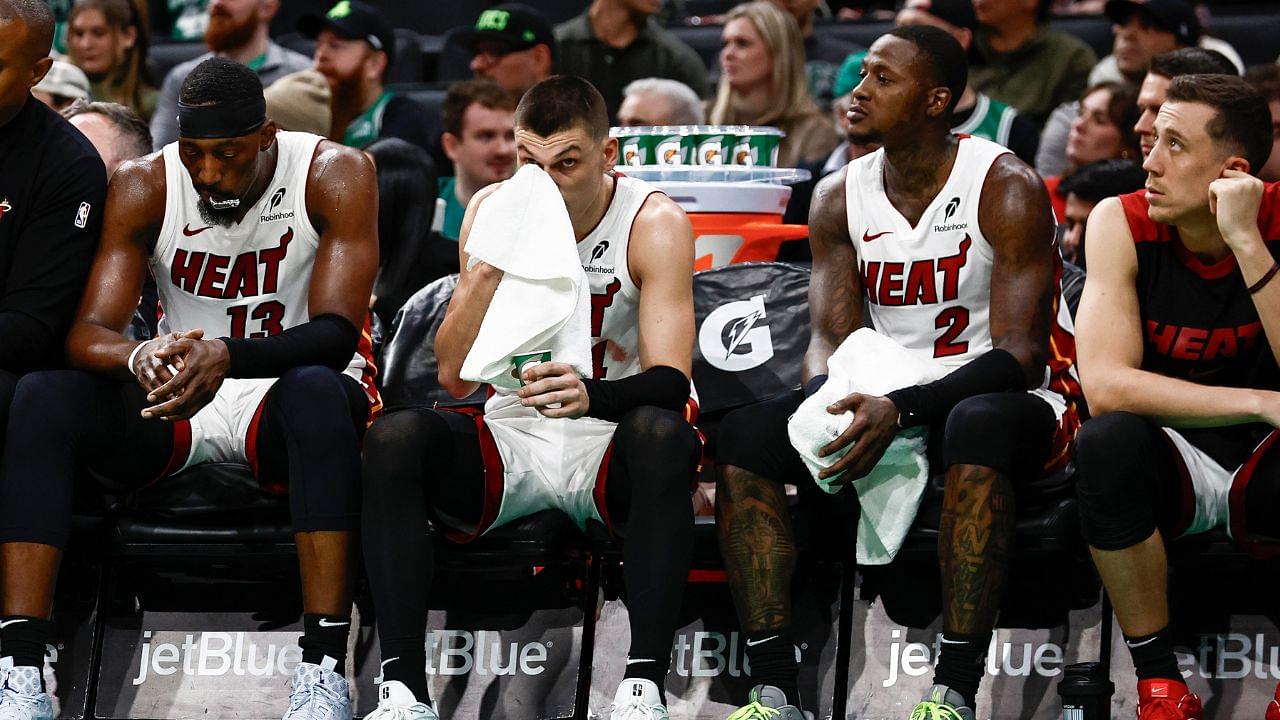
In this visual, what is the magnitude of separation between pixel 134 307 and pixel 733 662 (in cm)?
157

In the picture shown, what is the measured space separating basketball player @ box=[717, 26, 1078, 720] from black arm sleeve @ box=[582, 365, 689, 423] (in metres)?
0.17

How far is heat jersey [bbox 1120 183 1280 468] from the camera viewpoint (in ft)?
11.2

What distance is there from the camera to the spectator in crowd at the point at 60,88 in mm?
5371

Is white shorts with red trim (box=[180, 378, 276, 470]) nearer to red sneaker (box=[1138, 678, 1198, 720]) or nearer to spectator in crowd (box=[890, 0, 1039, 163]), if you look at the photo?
red sneaker (box=[1138, 678, 1198, 720])

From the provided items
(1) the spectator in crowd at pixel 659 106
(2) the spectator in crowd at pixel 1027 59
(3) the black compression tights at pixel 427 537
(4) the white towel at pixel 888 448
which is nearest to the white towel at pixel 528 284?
(3) the black compression tights at pixel 427 537

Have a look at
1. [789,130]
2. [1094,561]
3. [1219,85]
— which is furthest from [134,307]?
[789,130]

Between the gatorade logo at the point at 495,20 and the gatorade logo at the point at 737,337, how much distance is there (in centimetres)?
245

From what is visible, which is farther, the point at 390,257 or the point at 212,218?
the point at 390,257

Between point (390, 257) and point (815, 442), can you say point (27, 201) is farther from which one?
point (815, 442)

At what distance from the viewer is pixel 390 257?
4980 mm

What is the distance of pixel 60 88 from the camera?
17.7 feet

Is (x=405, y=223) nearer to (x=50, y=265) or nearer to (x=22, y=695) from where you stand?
(x=50, y=265)

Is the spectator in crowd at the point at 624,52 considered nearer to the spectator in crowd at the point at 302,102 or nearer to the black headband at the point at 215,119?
the spectator in crowd at the point at 302,102

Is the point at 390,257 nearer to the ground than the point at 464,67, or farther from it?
nearer to the ground
